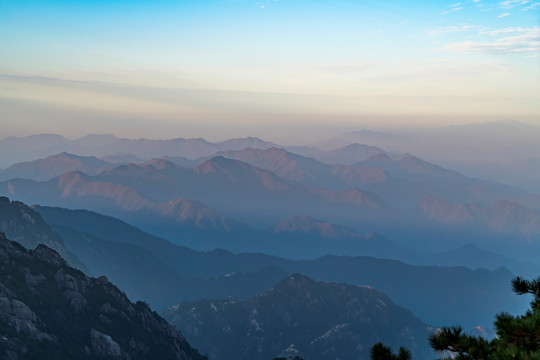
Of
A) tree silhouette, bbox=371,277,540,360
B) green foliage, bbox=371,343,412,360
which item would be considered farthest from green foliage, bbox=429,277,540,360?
green foliage, bbox=371,343,412,360

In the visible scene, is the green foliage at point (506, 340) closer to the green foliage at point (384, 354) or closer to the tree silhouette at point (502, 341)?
the tree silhouette at point (502, 341)

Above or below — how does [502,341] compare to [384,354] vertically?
above

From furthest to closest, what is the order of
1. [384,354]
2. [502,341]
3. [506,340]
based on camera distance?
[384,354]
[502,341]
[506,340]

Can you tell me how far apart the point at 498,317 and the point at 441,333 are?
355 cm

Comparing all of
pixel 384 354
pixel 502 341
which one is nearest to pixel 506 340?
pixel 502 341

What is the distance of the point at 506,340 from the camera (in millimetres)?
25125

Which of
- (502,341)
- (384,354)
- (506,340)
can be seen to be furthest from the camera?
(384,354)

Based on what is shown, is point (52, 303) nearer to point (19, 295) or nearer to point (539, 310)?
point (19, 295)

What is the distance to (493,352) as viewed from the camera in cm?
2636

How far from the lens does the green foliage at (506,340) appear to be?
24250mm

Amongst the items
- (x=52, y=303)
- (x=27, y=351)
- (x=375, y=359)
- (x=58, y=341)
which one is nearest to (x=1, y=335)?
(x=27, y=351)

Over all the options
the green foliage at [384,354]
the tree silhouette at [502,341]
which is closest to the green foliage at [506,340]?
the tree silhouette at [502,341]

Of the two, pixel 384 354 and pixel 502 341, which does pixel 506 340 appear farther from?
pixel 384 354

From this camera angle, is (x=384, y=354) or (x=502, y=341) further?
(x=384, y=354)
